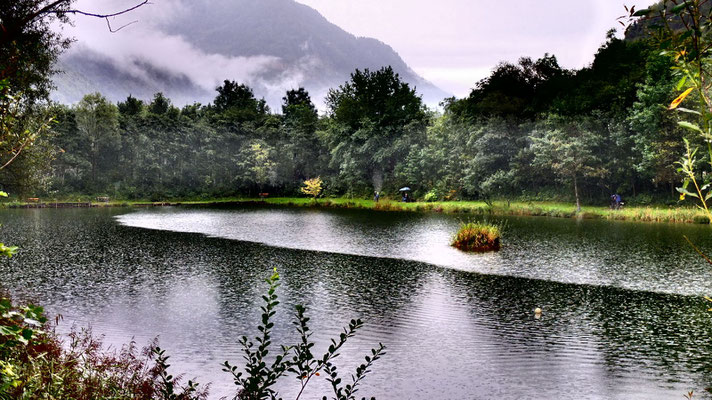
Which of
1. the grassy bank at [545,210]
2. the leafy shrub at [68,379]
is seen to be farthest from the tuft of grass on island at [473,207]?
the leafy shrub at [68,379]

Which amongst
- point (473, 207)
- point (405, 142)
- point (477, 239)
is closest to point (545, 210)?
point (473, 207)

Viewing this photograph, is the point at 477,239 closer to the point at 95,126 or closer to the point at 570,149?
the point at 570,149

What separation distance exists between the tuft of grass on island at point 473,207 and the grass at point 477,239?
15.1 m

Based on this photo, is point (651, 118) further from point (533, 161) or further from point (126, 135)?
point (126, 135)

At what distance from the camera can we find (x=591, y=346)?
36.9ft

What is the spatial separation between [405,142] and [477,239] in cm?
4324

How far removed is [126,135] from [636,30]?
77685mm

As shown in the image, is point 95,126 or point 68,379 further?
point 95,126

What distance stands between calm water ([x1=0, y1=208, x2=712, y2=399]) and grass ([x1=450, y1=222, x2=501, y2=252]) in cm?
101

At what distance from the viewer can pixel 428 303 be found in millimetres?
15234

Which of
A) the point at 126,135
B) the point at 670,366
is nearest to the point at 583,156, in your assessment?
the point at 670,366

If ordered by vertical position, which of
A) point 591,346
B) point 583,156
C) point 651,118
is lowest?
point 591,346

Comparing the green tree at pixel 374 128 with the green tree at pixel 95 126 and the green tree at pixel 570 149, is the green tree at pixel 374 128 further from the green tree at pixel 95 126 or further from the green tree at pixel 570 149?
the green tree at pixel 95 126

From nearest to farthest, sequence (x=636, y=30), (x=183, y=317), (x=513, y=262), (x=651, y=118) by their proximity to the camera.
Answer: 1. (x=183, y=317)
2. (x=513, y=262)
3. (x=651, y=118)
4. (x=636, y=30)
